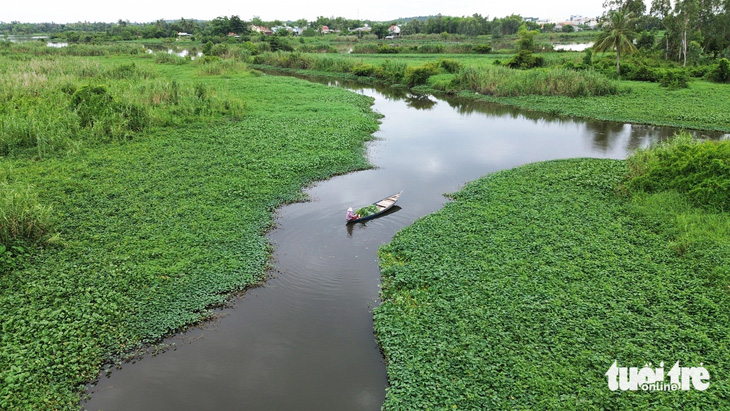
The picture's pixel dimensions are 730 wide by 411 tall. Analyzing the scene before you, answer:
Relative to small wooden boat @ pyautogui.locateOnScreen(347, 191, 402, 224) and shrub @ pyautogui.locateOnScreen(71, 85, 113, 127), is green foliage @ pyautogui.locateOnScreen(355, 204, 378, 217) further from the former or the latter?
shrub @ pyautogui.locateOnScreen(71, 85, 113, 127)

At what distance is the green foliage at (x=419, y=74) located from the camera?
34.5 meters

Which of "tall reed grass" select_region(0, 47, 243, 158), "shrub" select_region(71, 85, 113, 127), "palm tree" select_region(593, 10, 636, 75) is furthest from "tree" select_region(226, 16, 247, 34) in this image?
"shrub" select_region(71, 85, 113, 127)

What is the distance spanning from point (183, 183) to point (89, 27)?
171118 millimetres

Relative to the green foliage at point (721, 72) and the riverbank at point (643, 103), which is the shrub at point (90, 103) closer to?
the riverbank at point (643, 103)

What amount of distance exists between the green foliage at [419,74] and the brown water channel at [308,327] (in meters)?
19.9

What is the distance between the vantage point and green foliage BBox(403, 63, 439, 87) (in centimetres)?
3453

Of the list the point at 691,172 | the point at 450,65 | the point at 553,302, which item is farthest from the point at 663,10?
the point at 553,302

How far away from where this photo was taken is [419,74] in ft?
113

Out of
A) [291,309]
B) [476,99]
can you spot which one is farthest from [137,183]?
[476,99]

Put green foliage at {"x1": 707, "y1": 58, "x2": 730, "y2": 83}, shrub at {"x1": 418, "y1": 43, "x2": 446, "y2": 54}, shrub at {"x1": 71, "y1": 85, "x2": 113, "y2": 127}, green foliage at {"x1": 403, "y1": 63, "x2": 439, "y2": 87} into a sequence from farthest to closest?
shrub at {"x1": 418, "y1": 43, "x2": 446, "y2": 54}
green foliage at {"x1": 403, "y1": 63, "x2": 439, "y2": 87}
green foliage at {"x1": 707, "y1": 58, "x2": 730, "y2": 83}
shrub at {"x1": 71, "y1": 85, "x2": 113, "y2": 127}

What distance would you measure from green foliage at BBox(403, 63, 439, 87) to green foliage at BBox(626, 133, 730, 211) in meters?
23.9

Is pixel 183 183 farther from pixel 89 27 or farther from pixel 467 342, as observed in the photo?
pixel 89 27

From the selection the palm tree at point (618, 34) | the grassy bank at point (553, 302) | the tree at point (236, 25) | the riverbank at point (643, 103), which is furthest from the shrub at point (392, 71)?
the tree at point (236, 25)

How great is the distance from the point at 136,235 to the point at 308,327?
4821 mm
